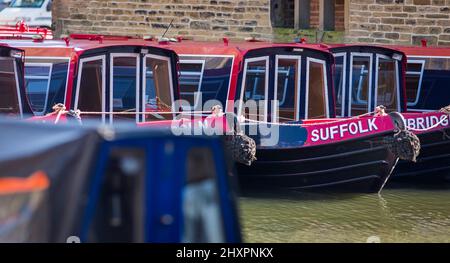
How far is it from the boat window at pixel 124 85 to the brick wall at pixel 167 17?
336 inches

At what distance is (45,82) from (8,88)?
1.48 ft

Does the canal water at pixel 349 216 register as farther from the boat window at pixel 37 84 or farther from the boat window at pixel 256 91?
the boat window at pixel 37 84

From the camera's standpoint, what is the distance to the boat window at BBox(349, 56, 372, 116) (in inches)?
610

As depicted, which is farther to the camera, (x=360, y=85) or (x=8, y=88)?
(x=360, y=85)

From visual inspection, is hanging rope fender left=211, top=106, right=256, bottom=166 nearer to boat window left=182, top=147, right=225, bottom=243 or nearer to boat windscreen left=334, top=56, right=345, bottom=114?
boat windscreen left=334, top=56, right=345, bottom=114

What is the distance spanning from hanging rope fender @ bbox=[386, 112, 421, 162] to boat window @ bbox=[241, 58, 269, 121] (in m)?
1.78

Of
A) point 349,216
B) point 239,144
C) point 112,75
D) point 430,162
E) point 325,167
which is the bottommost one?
point 349,216

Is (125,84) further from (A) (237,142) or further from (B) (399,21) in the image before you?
(B) (399,21)

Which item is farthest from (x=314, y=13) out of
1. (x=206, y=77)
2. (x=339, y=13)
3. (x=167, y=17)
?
(x=206, y=77)

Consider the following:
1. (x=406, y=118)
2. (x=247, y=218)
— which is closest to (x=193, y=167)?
(x=247, y=218)

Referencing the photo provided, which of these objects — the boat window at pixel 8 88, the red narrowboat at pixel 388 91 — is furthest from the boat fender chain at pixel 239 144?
the red narrowboat at pixel 388 91

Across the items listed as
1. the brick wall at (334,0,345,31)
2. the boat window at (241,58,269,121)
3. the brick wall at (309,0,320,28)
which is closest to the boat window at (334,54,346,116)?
the boat window at (241,58,269,121)

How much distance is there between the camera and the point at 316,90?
14.9m
